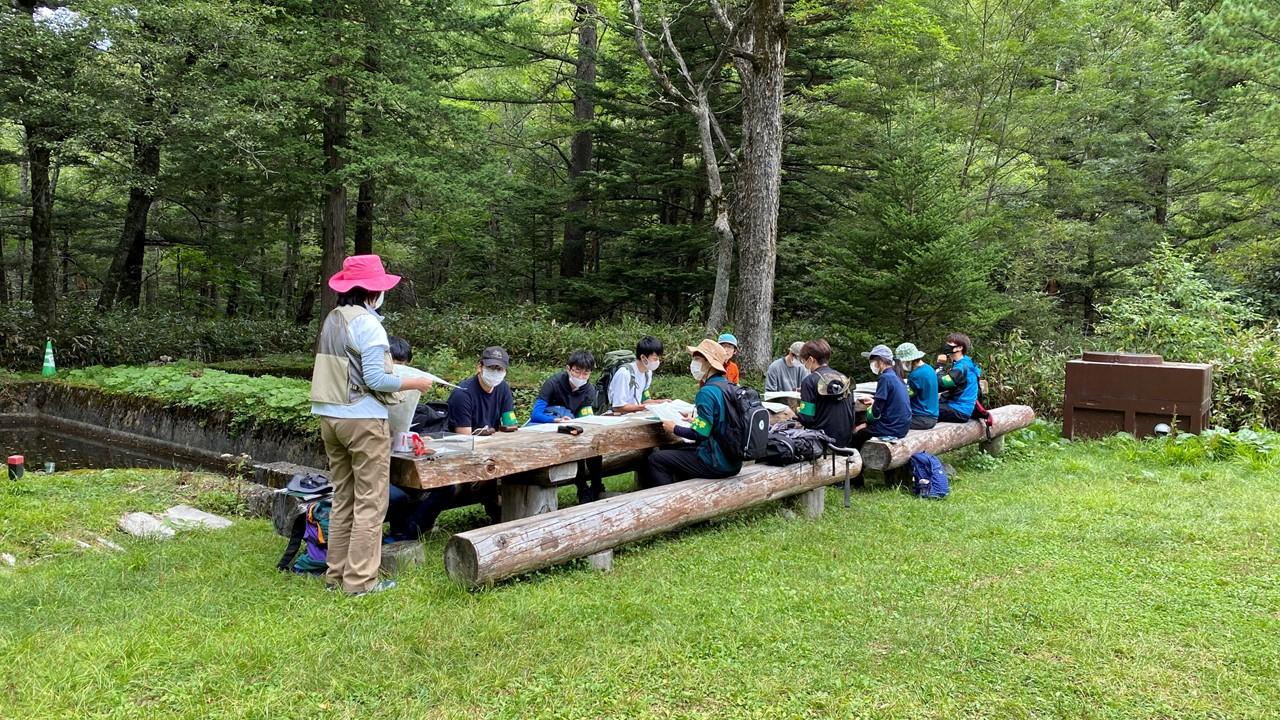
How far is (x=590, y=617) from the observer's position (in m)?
4.02

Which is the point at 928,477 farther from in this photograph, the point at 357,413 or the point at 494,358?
the point at 357,413

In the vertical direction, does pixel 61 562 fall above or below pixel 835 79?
below

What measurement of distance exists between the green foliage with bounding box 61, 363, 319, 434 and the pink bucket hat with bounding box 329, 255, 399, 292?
6063mm

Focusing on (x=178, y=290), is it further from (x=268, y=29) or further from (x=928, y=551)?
(x=928, y=551)

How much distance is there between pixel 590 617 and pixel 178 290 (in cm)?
2604

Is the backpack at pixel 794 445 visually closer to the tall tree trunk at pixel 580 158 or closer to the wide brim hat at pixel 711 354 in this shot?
the wide brim hat at pixel 711 354

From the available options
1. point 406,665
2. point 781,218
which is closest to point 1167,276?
point 781,218

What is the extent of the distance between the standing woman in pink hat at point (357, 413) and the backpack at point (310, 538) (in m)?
0.25

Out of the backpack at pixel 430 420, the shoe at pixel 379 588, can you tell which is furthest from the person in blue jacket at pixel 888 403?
the shoe at pixel 379 588

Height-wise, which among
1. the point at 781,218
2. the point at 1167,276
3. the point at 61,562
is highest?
the point at 781,218

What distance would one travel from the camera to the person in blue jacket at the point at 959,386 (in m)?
8.53

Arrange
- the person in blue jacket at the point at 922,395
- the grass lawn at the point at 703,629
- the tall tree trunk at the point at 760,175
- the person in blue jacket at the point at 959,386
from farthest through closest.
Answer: the tall tree trunk at the point at 760,175
the person in blue jacket at the point at 959,386
the person in blue jacket at the point at 922,395
the grass lawn at the point at 703,629

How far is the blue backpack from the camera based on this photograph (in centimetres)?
717

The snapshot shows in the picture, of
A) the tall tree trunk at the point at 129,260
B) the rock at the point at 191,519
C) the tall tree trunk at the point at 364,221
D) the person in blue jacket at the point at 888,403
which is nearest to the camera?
the rock at the point at 191,519
